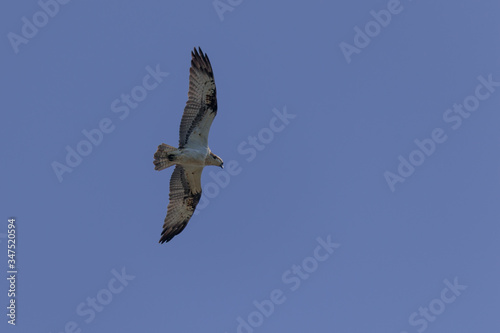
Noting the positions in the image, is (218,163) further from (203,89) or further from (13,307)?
(13,307)

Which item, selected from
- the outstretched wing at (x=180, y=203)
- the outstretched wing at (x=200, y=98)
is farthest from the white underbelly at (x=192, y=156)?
the outstretched wing at (x=180, y=203)

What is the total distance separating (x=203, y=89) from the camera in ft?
76.2

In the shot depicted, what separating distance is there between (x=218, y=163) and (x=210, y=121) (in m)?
1.12

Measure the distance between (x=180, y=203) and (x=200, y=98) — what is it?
125 inches

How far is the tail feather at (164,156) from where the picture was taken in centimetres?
2339

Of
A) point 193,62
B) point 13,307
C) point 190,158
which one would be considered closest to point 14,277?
point 13,307

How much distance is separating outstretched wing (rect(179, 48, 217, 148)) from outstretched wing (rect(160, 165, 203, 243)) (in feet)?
5.88

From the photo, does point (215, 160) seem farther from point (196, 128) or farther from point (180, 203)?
point (180, 203)

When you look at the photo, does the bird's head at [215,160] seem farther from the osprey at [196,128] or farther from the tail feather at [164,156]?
the tail feather at [164,156]

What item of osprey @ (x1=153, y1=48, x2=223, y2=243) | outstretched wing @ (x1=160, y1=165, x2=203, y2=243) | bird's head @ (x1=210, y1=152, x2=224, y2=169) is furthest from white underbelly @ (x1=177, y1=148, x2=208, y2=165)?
outstretched wing @ (x1=160, y1=165, x2=203, y2=243)

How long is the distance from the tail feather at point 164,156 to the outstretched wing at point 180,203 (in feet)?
4.08

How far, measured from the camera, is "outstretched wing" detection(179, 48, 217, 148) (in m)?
23.2

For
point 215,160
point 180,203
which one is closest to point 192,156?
point 215,160

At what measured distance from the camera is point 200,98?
23266mm
